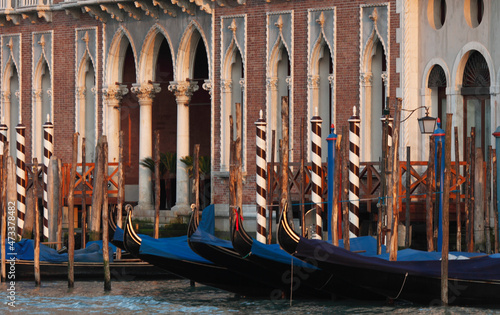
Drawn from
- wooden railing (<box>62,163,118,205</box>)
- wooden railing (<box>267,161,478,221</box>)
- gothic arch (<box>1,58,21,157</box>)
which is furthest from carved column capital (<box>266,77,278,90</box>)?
gothic arch (<box>1,58,21,157</box>)

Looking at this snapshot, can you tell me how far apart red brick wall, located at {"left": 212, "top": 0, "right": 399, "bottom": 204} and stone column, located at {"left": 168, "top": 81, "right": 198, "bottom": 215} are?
69 cm

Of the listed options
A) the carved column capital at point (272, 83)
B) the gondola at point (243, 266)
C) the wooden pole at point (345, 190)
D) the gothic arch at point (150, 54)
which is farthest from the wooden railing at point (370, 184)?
the gothic arch at point (150, 54)

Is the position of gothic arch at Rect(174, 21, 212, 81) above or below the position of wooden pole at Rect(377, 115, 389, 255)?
above

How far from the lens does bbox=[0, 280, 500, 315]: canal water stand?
17.9 m

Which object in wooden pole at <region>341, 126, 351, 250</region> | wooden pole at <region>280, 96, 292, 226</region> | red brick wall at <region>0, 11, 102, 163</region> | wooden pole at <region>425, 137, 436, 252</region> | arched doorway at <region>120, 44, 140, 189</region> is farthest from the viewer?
red brick wall at <region>0, 11, 102, 163</region>

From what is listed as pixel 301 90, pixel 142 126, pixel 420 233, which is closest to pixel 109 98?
pixel 142 126

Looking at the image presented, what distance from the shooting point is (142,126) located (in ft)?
84.9

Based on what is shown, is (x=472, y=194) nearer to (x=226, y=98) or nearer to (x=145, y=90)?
(x=226, y=98)

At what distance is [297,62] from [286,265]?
5.91m

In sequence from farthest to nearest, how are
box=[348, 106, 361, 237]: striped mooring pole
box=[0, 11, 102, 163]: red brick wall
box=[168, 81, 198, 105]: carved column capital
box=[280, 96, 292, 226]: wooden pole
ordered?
box=[0, 11, 102, 163]: red brick wall
box=[168, 81, 198, 105]: carved column capital
box=[348, 106, 361, 237]: striped mooring pole
box=[280, 96, 292, 226]: wooden pole

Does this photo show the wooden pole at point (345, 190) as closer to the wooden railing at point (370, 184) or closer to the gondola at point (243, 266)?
the gondola at point (243, 266)

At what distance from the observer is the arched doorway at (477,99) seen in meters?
21.5

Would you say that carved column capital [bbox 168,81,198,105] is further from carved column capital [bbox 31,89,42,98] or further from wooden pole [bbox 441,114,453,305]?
wooden pole [bbox 441,114,453,305]

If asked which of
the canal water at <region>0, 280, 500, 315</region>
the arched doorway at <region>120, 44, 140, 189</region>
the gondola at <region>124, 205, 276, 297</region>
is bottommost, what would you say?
the canal water at <region>0, 280, 500, 315</region>
